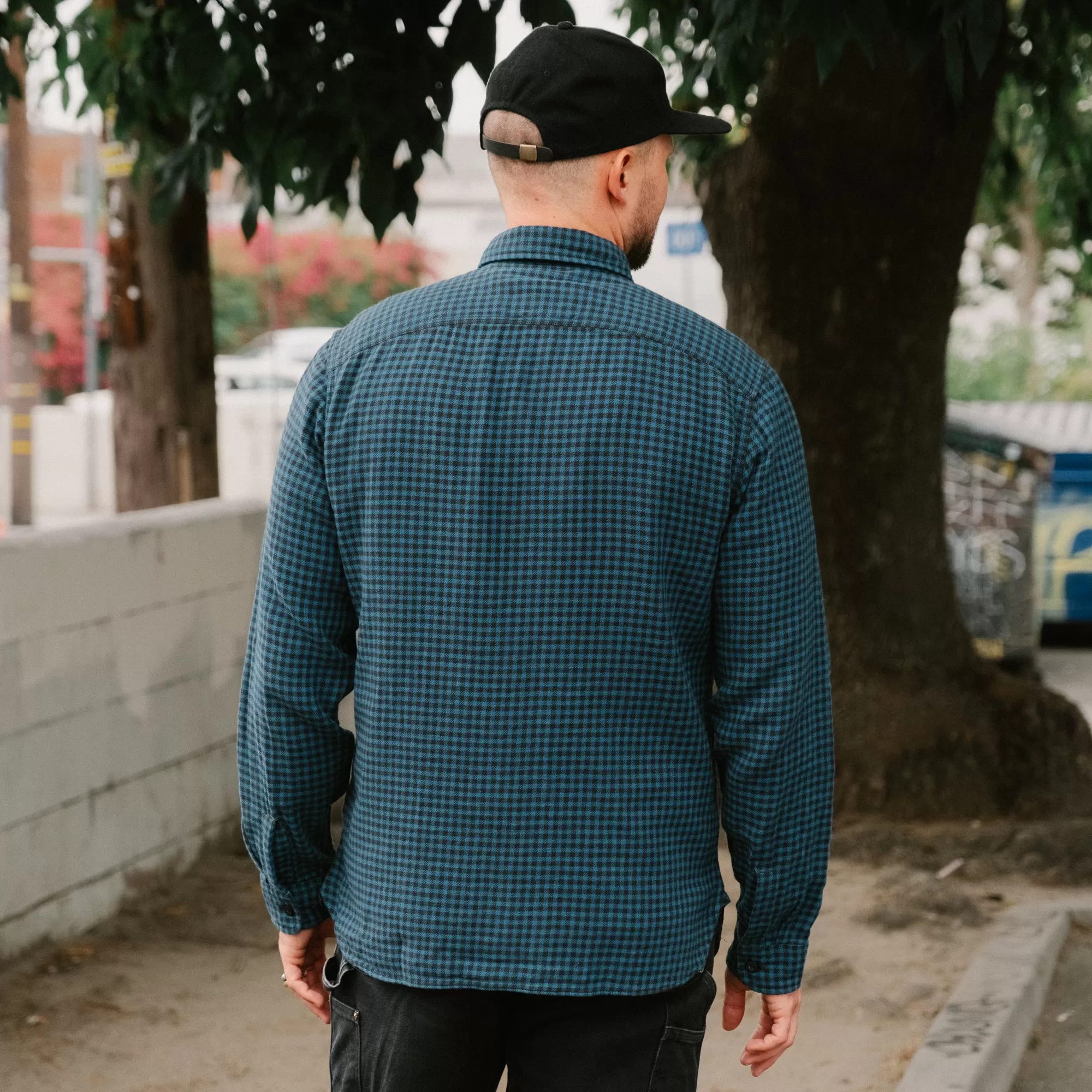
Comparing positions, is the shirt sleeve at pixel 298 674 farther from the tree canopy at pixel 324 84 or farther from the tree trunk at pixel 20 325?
the tree trunk at pixel 20 325

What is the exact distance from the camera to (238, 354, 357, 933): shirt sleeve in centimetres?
187

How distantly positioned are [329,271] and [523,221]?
127ft

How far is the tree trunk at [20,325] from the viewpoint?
596 inches

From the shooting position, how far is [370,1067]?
1870 mm

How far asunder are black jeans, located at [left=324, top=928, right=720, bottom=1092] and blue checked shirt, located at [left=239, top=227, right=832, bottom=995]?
4 centimetres

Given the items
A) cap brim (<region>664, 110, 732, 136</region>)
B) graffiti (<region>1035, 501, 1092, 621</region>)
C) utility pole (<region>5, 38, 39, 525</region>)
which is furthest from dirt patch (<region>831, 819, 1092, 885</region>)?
utility pole (<region>5, 38, 39, 525</region>)

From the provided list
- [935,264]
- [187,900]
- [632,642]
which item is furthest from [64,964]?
[935,264]

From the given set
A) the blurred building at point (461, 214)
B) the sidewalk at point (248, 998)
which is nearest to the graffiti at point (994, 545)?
the sidewalk at point (248, 998)

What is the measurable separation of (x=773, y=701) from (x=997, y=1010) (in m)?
2.60

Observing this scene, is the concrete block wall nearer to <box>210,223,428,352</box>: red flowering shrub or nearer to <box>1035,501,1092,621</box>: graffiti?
<box>1035,501,1092,621</box>: graffiti

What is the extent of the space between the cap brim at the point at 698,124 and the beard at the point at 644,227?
0.32 feet

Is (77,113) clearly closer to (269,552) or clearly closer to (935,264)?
(935,264)

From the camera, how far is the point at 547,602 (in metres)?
1.77

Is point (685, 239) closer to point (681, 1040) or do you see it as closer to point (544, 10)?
point (544, 10)
